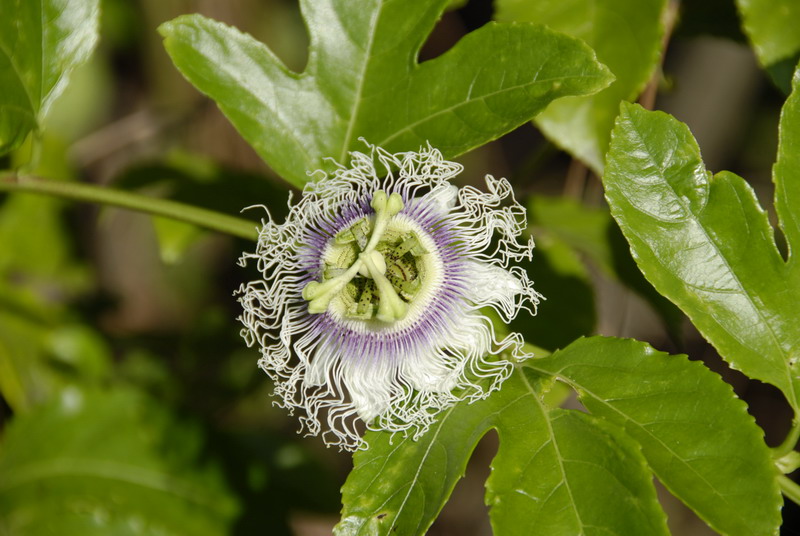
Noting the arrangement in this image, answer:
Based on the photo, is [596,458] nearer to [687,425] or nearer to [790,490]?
[687,425]

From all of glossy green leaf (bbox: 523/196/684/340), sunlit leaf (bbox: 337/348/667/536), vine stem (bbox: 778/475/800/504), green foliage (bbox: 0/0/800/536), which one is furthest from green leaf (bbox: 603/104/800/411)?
glossy green leaf (bbox: 523/196/684/340)

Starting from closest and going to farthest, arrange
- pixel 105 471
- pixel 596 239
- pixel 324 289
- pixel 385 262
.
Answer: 1. pixel 324 289
2. pixel 385 262
3. pixel 596 239
4. pixel 105 471

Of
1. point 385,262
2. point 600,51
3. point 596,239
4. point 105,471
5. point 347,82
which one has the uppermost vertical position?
point 347,82

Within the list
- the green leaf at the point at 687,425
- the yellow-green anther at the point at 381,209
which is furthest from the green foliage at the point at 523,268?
the yellow-green anther at the point at 381,209

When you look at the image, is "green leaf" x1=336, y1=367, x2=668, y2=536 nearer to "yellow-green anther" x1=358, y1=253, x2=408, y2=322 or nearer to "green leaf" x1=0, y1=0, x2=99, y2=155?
"yellow-green anther" x1=358, y1=253, x2=408, y2=322

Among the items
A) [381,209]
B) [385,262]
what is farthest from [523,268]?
[381,209]

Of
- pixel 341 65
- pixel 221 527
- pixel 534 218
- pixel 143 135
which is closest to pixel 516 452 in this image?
pixel 341 65
